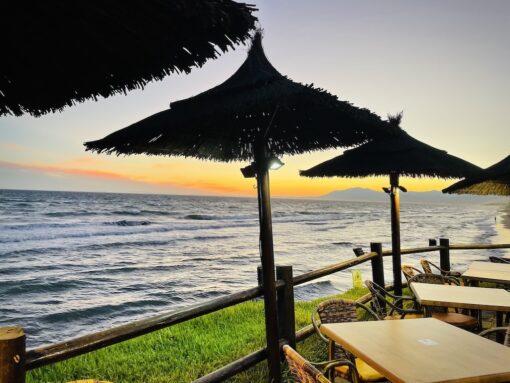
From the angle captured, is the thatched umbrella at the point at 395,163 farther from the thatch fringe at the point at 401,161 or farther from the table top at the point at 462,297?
the table top at the point at 462,297

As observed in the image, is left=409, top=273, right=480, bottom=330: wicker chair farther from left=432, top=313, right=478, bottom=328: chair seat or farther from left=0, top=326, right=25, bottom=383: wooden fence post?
left=0, top=326, right=25, bottom=383: wooden fence post

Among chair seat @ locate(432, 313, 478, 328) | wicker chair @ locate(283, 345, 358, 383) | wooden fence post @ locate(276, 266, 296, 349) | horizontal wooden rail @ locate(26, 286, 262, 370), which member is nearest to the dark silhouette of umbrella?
chair seat @ locate(432, 313, 478, 328)

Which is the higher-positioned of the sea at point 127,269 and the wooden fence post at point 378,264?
Answer: the wooden fence post at point 378,264

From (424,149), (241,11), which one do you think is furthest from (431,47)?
(241,11)

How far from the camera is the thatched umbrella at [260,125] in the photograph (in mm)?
2797

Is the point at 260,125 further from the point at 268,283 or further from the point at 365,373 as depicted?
the point at 365,373

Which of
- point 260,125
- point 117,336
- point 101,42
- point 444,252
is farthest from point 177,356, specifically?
point 444,252

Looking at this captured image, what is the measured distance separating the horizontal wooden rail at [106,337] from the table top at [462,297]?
6.90 ft

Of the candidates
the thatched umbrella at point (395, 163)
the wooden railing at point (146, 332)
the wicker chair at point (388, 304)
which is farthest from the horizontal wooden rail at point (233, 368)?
the thatched umbrella at point (395, 163)

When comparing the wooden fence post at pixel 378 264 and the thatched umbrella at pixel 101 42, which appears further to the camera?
the wooden fence post at pixel 378 264

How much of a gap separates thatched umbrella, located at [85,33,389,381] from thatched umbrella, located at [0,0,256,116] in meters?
0.37

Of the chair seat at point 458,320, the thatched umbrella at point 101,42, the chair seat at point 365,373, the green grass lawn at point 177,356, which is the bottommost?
the green grass lawn at point 177,356

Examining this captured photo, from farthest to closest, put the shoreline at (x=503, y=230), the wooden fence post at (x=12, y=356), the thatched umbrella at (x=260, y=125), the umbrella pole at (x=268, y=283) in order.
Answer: the shoreline at (x=503, y=230), the umbrella pole at (x=268, y=283), the thatched umbrella at (x=260, y=125), the wooden fence post at (x=12, y=356)

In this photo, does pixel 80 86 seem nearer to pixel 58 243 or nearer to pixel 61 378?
pixel 61 378
